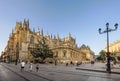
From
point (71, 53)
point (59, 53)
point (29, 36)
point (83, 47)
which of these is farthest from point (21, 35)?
point (83, 47)

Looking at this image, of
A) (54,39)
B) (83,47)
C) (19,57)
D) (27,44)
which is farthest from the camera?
(83,47)

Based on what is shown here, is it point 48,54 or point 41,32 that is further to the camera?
point 41,32

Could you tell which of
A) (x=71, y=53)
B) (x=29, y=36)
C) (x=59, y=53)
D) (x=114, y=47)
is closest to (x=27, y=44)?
(x=29, y=36)

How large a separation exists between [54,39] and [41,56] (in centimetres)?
5890

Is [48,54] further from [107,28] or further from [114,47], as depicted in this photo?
[114,47]

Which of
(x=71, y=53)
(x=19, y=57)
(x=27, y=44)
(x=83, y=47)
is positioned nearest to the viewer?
(x=19, y=57)

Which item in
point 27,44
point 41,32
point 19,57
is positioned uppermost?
point 41,32

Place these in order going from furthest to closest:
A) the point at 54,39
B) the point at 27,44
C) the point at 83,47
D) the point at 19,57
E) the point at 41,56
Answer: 1. the point at 83,47
2. the point at 54,39
3. the point at 27,44
4. the point at 19,57
5. the point at 41,56

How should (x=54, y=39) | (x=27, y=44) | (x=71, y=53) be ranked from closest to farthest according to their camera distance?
(x=27, y=44) → (x=71, y=53) → (x=54, y=39)

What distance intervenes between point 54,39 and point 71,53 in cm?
2283

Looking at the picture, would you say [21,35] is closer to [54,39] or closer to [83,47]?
[54,39]

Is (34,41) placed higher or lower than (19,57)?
higher

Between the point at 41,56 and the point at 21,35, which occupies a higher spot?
the point at 21,35

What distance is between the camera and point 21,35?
4318 inches
